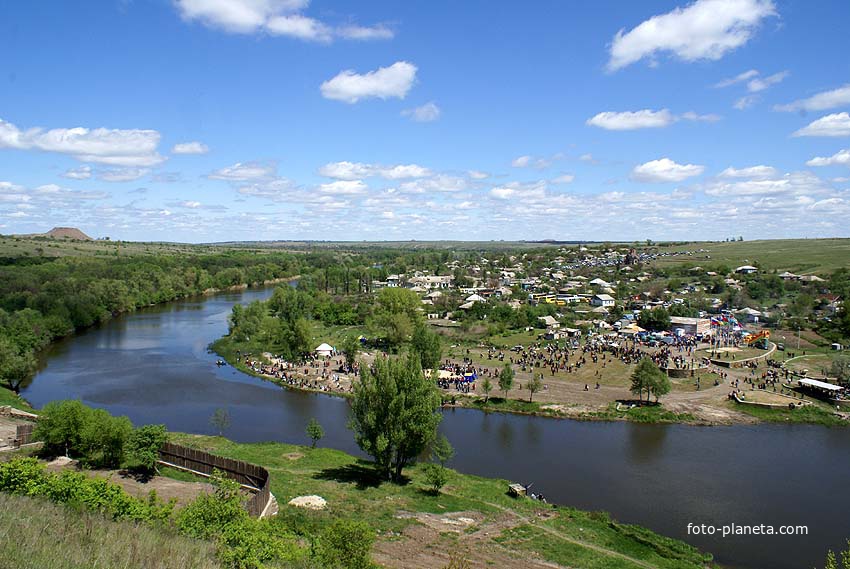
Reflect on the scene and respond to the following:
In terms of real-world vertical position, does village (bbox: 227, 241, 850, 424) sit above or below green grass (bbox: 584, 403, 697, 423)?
above

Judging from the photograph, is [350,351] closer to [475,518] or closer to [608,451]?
[608,451]

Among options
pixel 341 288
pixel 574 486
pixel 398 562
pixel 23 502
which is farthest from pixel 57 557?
pixel 341 288

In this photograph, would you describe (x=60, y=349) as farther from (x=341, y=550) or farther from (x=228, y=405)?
(x=341, y=550)

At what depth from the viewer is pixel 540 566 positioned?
16.2m

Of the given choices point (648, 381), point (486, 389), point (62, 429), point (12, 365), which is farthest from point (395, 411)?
point (12, 365)

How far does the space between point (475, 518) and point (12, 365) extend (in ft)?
120

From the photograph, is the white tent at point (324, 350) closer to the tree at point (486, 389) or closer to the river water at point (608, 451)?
the river water at point (608, 451)

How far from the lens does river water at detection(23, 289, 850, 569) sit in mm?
22031

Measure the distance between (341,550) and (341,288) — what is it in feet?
285

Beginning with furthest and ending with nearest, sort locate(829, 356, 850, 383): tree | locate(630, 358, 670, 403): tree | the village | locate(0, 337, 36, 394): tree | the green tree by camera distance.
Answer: locate(829, 356, 850, 383): tree
locate(0, 337, 36, 394): tree
the village
locate(630, 358, 670, 403): tree
the green tree

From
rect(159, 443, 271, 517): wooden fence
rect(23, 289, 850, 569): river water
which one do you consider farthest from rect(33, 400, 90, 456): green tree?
rect(23, 289, 850, 569): river water

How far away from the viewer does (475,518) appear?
19.8 metres

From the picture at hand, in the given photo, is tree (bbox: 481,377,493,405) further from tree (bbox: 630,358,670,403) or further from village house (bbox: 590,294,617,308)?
village house (bbox: 590,294,617,308)

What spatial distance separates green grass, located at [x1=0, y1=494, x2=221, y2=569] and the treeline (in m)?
36.5
